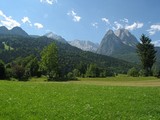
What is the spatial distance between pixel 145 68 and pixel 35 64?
260ft

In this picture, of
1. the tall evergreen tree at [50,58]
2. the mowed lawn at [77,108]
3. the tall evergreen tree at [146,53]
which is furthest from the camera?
the tall evergreen tree at [50,58]

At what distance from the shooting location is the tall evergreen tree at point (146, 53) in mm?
124312

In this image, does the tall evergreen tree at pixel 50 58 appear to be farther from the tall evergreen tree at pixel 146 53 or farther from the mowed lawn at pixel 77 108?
the mowed lawn at pixel 77 108

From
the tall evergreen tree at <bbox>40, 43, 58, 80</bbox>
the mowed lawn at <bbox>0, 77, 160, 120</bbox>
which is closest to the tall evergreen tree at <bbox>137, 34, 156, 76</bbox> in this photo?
the tall evergreen tree at <bbox>40, 43, 58, 80</bbox>

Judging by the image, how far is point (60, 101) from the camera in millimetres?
26312

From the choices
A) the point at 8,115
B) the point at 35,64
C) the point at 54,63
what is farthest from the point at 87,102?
the point at 35,64

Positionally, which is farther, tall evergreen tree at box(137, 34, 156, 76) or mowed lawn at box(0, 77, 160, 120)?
tall evergreen tree at box(137, 34, 156, 76)

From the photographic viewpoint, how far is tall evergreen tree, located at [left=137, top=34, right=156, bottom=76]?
12431cm

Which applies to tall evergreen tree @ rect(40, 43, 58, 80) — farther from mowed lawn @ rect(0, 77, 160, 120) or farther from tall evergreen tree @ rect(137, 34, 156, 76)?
mowed lawn @ rect(0, 77, 160, 120)

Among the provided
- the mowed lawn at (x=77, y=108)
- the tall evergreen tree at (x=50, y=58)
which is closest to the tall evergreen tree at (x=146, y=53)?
the tall evergreen tree at (x=50, y=58)

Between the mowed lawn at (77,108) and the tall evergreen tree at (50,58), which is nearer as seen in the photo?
the mowed lawn at (77,108)

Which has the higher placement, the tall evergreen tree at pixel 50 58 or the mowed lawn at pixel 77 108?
the tall evergreen tree at pixel 50 58

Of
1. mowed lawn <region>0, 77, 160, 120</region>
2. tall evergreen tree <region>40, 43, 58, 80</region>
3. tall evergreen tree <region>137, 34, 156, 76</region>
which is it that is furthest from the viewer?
tall evergreen tree <region>40, 43, 58, 80</region>

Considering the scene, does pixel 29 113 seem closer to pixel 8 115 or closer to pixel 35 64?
pixel 8 115
